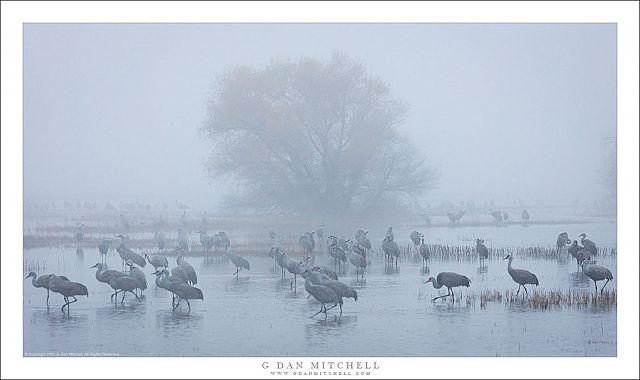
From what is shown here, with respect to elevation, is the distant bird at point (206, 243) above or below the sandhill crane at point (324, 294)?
above

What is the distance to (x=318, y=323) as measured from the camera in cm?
1383

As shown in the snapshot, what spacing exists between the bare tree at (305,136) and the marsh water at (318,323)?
9.68 m

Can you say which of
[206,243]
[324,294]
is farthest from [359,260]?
[206,243]

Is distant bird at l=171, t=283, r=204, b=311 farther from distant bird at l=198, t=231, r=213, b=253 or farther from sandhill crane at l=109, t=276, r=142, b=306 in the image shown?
distant bird at l=198, t=231, r=213, b=253

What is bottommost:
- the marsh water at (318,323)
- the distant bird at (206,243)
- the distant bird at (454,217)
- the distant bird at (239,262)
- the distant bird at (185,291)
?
the marsh water at (318,323)

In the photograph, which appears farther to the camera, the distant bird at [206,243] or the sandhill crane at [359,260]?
the distant bird at [206,243]

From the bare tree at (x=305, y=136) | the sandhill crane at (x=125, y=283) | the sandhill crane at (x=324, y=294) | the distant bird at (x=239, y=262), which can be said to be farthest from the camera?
the bare tree at (x=305, y=136)

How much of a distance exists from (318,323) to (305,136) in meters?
14.2

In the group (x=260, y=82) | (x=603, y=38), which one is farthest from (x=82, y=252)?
(x=603, y=38)

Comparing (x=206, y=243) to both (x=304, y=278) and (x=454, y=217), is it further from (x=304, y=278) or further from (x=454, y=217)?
(x=454, y=217)

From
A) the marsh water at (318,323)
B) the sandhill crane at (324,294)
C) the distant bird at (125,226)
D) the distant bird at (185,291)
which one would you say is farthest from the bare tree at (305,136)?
the sandhill crane at (324,294)

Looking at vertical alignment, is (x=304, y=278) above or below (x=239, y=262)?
below

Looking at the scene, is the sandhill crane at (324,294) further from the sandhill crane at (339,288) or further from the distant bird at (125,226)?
the distant bird at (125,226)

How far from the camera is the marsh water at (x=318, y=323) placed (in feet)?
42.1
